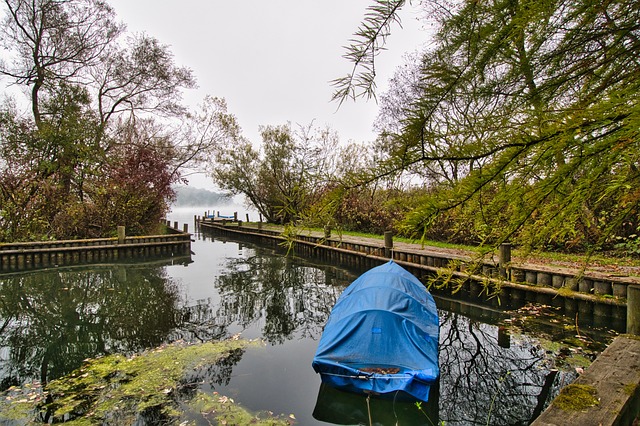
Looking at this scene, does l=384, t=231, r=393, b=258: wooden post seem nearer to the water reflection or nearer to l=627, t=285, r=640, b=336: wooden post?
the water reflection

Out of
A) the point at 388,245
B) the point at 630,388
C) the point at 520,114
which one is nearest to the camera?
the point at 520,114

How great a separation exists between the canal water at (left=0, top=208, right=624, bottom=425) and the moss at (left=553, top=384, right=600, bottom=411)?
2.06 metres

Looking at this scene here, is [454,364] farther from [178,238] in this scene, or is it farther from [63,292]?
[178,238]

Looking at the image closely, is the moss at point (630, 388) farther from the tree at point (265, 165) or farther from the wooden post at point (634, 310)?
the tree at point (265, 165)

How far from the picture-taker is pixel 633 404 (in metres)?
1.95

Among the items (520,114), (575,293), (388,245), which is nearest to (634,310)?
(575,293)

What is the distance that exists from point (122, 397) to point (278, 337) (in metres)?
3.43

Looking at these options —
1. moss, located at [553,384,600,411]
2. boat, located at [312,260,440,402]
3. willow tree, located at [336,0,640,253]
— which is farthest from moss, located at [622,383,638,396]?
boat, located at [312,260,440,402]

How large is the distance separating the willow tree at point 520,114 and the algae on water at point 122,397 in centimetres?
466

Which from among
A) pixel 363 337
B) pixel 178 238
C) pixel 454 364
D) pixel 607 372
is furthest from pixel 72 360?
pixel 178 238

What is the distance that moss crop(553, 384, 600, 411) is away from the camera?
178cm

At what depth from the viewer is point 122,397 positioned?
5.16 meters

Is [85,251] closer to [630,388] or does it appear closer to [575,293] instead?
[575,293]

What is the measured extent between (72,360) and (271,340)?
12.3 feet
